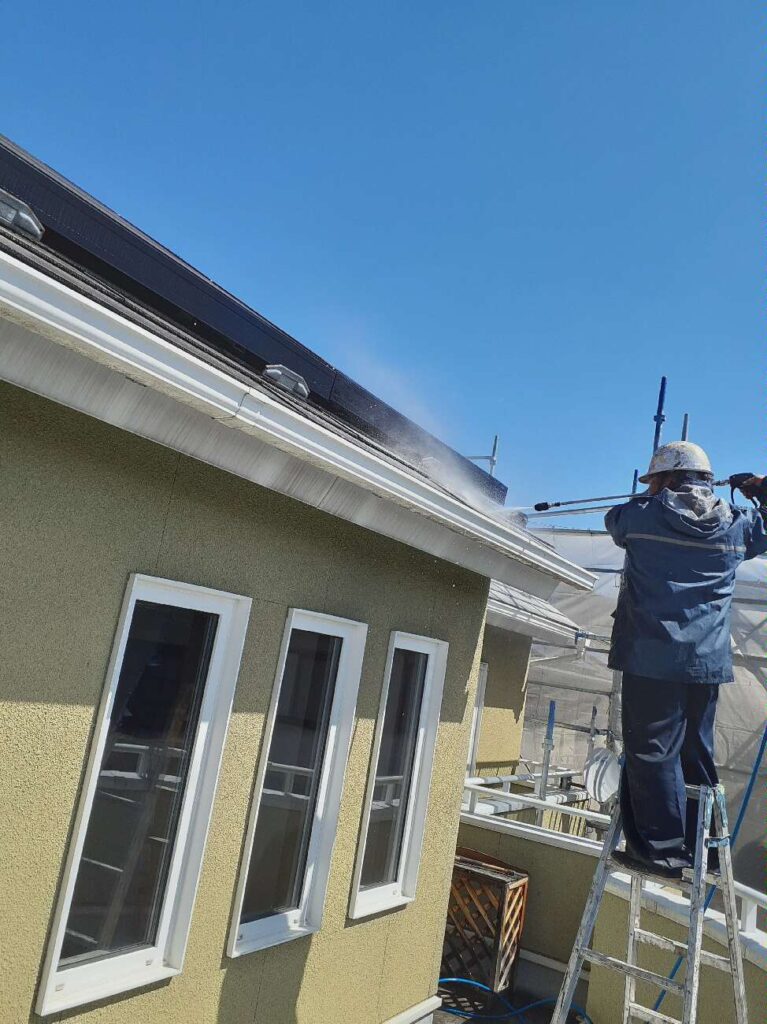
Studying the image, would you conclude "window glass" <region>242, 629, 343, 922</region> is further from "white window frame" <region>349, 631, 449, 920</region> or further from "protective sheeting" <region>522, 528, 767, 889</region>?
"protective sheeting" <region>522, 528, 767, 889</region>

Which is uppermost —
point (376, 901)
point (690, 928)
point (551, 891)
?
point (690, 928)

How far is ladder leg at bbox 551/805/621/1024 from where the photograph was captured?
3.04 metres

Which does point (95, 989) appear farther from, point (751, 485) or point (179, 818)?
point (751, 485)

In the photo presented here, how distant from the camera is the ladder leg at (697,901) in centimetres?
281

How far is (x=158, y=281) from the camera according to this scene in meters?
4.55

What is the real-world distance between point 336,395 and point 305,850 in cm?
340

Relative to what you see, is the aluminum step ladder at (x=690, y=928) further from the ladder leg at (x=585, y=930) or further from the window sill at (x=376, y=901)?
the window sill at (x=376, y=901)

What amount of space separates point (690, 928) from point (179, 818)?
82.3 inches

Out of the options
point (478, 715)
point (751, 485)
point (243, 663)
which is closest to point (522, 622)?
point (478, 715)

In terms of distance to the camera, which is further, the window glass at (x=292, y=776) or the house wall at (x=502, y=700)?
the house wall at (x=502, y=700)

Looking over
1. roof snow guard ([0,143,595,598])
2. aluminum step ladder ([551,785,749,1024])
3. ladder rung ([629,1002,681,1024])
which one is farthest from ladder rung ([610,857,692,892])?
roof snow guard ([0,143,595,598])

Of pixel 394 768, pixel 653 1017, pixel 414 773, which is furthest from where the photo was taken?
pixel 414 773

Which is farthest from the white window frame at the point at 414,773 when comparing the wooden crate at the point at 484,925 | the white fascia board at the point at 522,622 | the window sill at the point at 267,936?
the white fascia board at the point at 522,622

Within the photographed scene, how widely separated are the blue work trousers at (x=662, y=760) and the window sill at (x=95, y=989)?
2.00 metres
